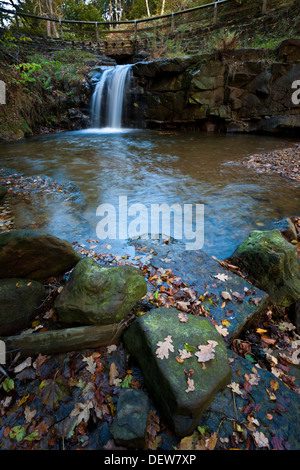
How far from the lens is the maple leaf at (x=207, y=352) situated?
6.61ft

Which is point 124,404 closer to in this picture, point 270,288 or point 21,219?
point 270,288

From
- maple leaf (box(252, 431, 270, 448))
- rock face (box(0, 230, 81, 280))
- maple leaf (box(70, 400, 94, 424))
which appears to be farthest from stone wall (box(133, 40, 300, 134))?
maple leaf (box(70, 400, 94, 424))

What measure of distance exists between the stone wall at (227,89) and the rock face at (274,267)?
1149 centimetres

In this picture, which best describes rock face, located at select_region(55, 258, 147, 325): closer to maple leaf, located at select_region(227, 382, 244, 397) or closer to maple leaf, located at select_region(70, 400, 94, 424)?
maple leaf, located at select_region(70, 400, 94, 424)

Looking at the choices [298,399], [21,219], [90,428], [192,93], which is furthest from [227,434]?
[192,93]

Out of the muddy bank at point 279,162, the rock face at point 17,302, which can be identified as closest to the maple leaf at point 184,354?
the rock face at point 17,302

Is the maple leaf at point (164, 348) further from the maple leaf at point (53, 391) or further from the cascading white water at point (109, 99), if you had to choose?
the cascading white water at point (109, 99)

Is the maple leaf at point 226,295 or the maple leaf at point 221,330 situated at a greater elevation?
the maple leaf at point 226,295

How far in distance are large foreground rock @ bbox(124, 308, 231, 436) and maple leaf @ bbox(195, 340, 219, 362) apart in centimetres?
3

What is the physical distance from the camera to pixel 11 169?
7625 millimetres

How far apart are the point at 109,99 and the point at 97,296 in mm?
16701

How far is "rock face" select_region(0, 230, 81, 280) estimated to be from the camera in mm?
2428

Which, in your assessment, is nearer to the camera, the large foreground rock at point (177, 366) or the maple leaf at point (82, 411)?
the large foreground rock at point (177, 366)

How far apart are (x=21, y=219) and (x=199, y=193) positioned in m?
4.30
